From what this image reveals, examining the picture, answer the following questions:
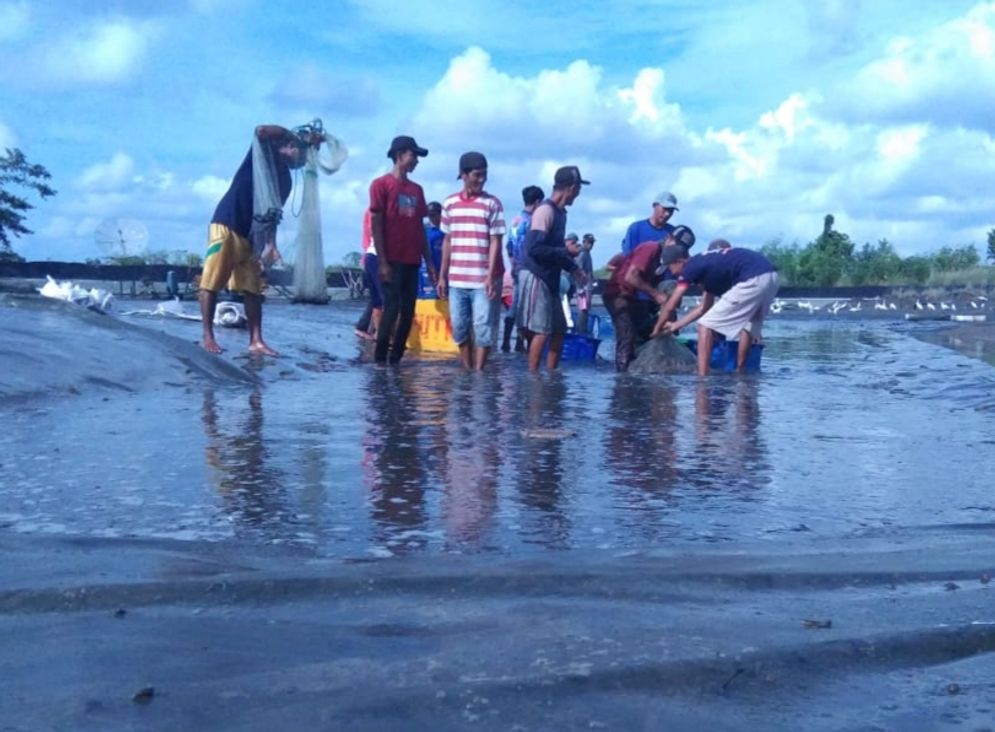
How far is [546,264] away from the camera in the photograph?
10547 millimetres

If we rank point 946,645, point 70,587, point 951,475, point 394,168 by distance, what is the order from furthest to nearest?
1. point 394,168
2. point 951,475
3. point 70,587
4. point 946,645

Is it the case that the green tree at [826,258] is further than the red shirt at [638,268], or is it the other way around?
the green tree at [826,258]

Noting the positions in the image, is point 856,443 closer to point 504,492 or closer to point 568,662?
point 504,492

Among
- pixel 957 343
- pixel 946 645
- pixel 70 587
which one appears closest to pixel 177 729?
pixel 70 587

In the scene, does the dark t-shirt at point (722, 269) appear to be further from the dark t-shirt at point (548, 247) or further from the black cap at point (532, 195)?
the black cap at point (532, 195)

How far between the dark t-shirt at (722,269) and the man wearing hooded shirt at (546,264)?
97 cm

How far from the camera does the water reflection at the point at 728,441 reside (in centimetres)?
526

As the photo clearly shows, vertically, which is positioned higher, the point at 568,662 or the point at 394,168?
the point at 394,168

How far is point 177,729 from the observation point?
2354 mm

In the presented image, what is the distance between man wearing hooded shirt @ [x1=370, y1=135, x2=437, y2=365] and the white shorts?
7.65ft

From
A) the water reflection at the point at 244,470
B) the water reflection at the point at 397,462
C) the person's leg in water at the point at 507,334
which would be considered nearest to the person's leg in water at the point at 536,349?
the water reflection at the point at 397,462

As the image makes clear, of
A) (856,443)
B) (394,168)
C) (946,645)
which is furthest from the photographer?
(394,168)

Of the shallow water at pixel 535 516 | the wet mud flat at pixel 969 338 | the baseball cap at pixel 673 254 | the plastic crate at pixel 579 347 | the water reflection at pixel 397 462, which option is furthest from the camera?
the wet mud flat at pixel 969 338

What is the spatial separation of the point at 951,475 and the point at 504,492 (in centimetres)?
192
